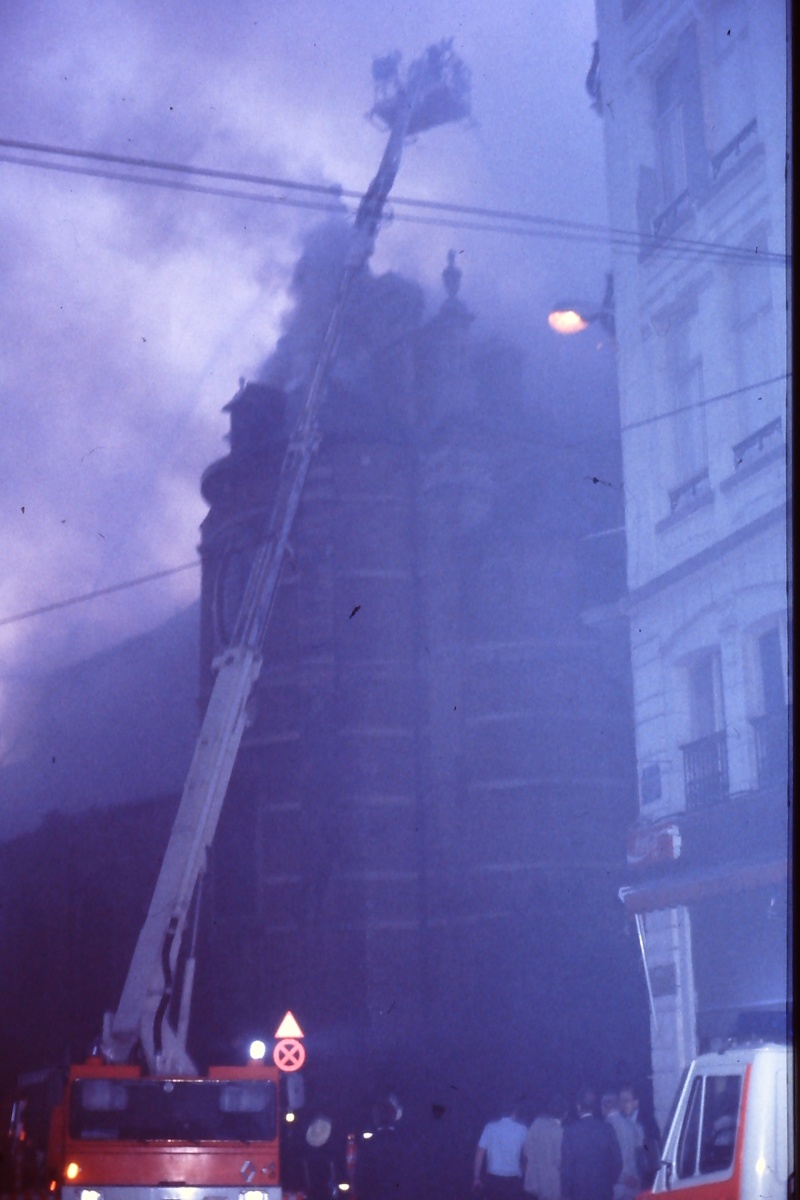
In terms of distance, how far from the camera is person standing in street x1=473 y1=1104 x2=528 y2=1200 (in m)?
13.0

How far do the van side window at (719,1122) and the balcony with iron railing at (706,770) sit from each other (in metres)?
7.18

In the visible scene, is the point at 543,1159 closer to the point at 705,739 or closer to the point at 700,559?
the point at 705,739

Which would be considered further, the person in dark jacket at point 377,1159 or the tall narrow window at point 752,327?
the tall narrow window at point 752,327

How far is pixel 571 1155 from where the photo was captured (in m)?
11.7

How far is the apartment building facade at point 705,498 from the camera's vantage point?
1456 centimetres

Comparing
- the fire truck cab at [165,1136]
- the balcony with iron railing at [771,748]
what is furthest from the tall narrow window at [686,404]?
the fire truck cab at [165,1136]

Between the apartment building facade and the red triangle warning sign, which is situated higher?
the apartment building facade

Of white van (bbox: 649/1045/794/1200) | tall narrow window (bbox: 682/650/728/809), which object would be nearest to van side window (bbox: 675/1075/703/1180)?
white van (bbox: 649/1045/794/1200)

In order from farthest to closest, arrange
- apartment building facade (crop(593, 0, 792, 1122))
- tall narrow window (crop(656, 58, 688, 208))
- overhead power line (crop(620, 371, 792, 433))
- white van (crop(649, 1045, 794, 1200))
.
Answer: tall narrow window (crop(656, 58, 688, 208))
overhead power line (crop(620, 371, 792, 433))
apartment building facade (crop(593, 0, 792, 1122))
white van (crop(649, 1045, 794, 1200))

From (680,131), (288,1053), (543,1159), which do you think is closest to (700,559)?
(680,131)

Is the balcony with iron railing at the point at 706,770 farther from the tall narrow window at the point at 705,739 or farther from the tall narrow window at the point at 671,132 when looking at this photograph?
the tall narrow window at the point at 671,132

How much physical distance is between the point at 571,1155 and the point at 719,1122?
4.37 meters

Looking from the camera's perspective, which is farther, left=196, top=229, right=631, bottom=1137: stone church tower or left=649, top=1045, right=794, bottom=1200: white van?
left=196, top=229, right=631, bottom=1137: stone church tower

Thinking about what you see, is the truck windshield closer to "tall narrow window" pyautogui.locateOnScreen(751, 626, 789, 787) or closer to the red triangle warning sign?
the red triangle warning sign
